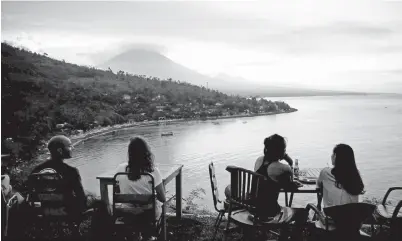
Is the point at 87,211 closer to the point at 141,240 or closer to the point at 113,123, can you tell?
the point at 141,240

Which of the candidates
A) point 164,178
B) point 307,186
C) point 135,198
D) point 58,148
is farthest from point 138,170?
point 307,186

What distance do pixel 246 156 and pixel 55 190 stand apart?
36.9 m

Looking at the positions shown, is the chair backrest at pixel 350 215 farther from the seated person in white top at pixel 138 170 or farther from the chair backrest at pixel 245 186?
the seated person in white top at pixel 138 170

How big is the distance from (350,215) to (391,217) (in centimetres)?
73

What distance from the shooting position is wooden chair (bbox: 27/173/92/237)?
289 cm

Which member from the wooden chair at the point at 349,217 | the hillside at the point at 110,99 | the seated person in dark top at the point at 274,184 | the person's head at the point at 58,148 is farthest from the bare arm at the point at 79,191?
the hillside at the point at 110,99

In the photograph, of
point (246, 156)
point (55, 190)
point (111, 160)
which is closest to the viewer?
point (55, 190)

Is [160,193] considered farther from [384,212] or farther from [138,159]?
[384,212]

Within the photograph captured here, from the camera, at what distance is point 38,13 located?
16.7 ft

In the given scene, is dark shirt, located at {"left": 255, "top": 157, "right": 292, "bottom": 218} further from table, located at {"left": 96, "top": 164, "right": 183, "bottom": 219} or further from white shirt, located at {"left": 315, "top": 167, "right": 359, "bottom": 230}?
table, located at {"left": 96, "top": 164, "right": 183, "bottom": 219}

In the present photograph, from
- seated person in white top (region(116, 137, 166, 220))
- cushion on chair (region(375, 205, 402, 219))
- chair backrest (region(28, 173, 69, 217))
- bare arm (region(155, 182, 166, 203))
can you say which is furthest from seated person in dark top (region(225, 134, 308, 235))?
chair backrest (region(28, 173, 69, 217))

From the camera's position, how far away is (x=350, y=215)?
254 cm

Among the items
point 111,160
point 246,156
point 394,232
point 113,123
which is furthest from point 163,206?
point 113,123

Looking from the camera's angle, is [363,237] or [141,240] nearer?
[363,237]
